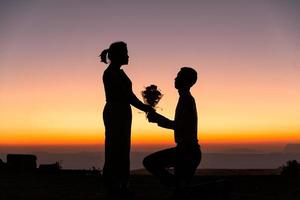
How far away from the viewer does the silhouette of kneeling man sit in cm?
807

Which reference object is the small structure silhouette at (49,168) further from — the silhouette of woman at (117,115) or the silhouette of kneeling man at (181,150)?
the silhouette of kneeling man at (181,150)

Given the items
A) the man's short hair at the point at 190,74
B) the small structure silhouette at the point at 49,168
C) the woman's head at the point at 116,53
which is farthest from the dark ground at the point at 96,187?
the woman's head at the point at 116,53

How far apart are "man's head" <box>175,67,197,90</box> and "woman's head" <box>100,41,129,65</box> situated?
1.15 m

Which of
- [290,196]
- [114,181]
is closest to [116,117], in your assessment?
A: [114,181]

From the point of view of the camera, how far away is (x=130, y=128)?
9211mm

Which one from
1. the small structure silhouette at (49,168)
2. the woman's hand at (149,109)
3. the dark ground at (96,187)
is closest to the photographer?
the woman's hand at (149,109)

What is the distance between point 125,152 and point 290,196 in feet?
15.1

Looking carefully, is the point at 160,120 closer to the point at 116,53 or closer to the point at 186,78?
the point at 186,78

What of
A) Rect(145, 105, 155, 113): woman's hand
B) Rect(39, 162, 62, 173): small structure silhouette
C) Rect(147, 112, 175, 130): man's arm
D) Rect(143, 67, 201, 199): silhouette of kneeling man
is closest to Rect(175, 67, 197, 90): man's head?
Rect(143, 67, 201, 199): silhouette of kneeling man

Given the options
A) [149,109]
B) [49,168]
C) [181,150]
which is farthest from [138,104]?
[49,168]

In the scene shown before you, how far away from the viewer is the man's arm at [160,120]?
8351 mm

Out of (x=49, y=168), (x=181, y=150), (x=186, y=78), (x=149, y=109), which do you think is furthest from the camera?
(x=49, y=168)

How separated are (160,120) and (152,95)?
1.40 metres

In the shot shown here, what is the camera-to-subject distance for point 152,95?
9906mm
